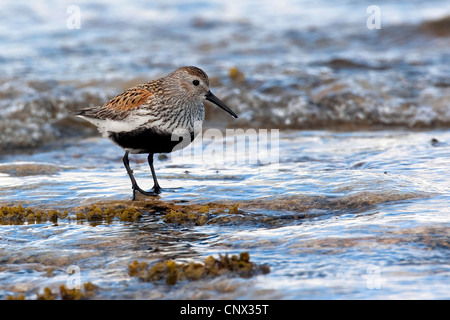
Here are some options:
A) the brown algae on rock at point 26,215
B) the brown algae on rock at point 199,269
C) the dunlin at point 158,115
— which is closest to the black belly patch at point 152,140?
the dunlin at point 158,115

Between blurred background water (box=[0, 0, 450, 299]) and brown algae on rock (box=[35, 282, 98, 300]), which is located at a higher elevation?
blurred background water (box=[0, 0, 450, 299])

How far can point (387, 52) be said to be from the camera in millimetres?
15773

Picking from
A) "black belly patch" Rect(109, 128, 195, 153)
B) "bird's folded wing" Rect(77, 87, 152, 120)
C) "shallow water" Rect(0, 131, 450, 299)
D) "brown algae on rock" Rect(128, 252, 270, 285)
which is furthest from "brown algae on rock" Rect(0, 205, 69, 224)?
"brown algae on rock" Rect(128, 252, 270, 285)

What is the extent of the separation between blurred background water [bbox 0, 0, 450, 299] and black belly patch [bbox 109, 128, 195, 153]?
0.56 m

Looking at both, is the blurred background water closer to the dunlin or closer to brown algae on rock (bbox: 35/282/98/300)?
brown algae on rock (bbox: 35/282/98/300)

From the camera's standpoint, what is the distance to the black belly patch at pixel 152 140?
6.93 metres

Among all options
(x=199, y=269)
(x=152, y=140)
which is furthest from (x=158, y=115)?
(x=199, y=269)

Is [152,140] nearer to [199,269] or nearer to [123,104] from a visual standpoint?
[123,104]

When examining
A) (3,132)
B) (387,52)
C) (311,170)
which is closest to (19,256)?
(311,170)

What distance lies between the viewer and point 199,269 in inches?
183

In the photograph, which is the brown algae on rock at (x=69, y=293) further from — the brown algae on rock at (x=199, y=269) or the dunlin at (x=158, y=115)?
the dunlin at (x=158, y=115)

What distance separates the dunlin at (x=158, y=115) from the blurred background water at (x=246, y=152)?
62 centimetres

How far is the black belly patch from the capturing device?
22.7 feet
